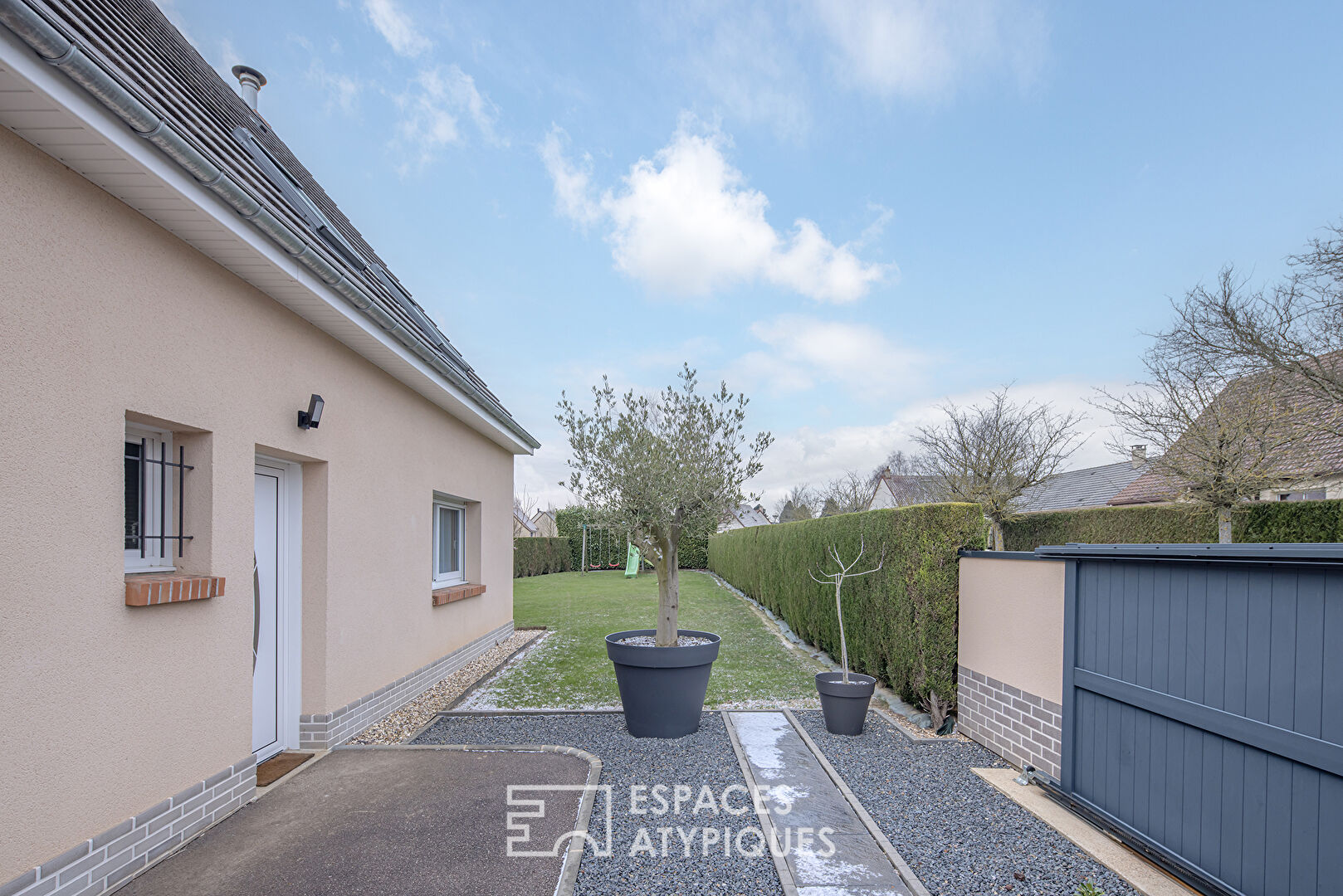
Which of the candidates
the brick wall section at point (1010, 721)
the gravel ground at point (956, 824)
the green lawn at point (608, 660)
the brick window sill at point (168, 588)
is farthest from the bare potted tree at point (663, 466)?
the brick window sill at point (168, 588)

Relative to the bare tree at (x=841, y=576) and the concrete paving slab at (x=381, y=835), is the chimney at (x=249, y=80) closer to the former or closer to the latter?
the concrete paving slab at (x=381, y=835)

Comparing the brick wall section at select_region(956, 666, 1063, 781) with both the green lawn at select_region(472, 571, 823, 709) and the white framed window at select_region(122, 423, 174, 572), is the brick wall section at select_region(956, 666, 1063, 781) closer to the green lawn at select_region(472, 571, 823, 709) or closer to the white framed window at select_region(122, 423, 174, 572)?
the green lawn at select_region(472, 571, 823, 709)

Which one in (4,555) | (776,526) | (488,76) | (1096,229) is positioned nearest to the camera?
(4,555)

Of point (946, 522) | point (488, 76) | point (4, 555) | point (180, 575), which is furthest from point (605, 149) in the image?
point (4, 555)

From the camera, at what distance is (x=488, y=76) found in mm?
7887

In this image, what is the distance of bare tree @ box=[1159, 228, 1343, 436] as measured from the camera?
862 cm

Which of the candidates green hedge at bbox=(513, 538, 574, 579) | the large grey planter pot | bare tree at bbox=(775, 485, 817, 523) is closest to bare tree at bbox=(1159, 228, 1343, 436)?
the large grey planter pot

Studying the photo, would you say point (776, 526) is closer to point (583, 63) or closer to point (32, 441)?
point (583, 63)

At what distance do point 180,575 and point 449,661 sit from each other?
4259 mm

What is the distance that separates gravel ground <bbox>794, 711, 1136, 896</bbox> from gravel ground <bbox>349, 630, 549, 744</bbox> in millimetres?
3471

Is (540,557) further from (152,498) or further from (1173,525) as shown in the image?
(152,498)

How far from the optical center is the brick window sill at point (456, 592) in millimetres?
6704

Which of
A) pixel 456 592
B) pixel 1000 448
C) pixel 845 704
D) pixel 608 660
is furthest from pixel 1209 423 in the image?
pixel 456 592

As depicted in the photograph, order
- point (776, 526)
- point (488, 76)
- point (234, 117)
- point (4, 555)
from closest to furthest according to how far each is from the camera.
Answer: point (4, 555), point (234, 117), point (488, 76), point (776, 526)
